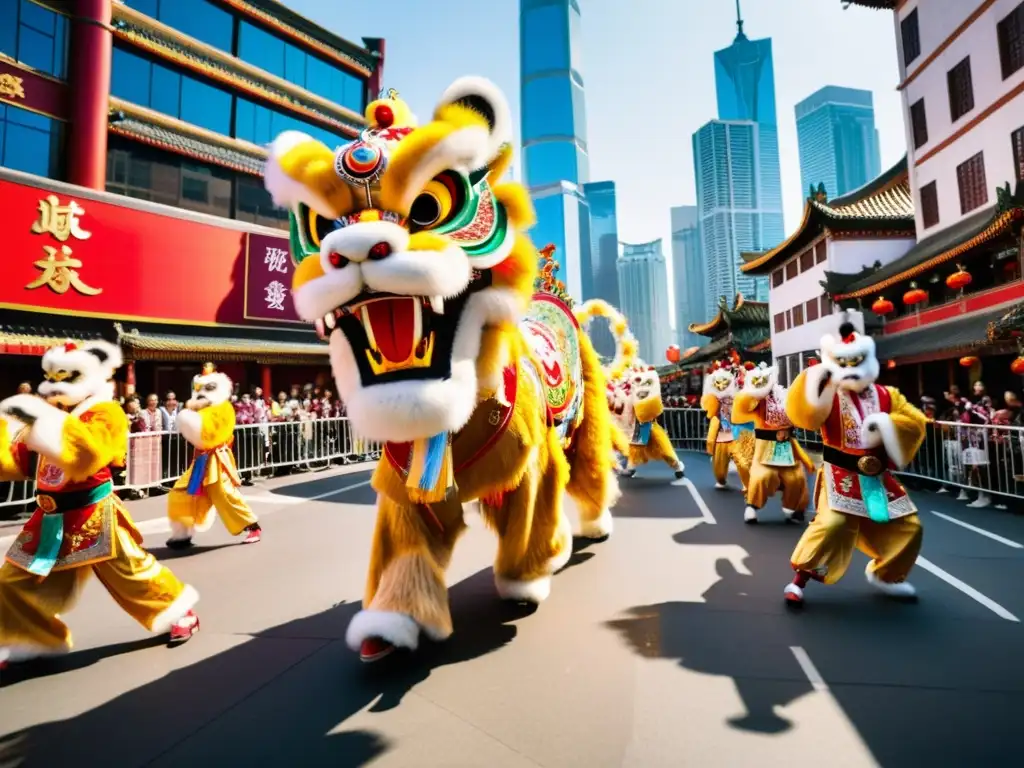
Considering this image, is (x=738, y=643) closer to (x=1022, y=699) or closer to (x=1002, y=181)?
(x=1022, y=699)

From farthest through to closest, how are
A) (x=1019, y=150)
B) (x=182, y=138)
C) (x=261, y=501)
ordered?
(x=182, y=138) → (x=1019, y=150) → (x=261, y=501)

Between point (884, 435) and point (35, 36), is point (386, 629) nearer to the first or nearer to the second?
point (884, 435)

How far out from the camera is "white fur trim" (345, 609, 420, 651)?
82.6 inches

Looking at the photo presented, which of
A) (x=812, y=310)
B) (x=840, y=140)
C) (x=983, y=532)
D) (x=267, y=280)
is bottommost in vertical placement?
(x=983, y=532)

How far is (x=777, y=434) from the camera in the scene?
16.8 feet

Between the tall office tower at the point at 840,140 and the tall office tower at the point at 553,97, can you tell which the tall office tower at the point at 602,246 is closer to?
the tall office tower at the point at 553,97

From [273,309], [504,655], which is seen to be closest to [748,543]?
[504,655]

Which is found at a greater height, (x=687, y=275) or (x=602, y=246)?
(x=602, y=246)

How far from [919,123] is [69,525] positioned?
19.1 metres

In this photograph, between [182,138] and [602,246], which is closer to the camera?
[182,138]

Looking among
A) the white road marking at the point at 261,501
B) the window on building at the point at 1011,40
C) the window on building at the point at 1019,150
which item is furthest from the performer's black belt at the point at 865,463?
the window on building at the point at 1011,40

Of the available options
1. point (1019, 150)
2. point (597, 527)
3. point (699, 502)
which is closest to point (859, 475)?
point (597, 527)

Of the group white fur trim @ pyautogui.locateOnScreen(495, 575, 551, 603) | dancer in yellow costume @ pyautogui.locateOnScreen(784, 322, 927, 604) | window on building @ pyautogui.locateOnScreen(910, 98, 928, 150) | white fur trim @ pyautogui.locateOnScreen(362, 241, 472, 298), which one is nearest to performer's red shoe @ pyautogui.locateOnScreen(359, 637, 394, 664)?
white fur trim @ pyautogui.locateOnScreen(495, 575, 551, 603)

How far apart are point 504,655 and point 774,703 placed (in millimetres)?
1001
